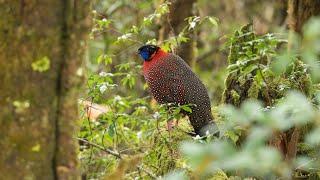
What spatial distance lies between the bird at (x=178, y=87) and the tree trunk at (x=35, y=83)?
9.61 feet

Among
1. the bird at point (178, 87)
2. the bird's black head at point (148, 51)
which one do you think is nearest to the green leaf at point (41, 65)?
the bird at point (178, 87)

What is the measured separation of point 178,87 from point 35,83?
3116 mm

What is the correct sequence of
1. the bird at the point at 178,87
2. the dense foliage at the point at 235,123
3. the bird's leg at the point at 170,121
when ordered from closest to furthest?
the dense foliage at the point at 235,123 → the bird's leg at the point at 170,121 → the bird at the point at 178,87

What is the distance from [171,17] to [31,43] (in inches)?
203

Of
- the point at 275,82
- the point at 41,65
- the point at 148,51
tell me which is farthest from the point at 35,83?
the point at 148,51

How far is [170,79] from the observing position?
5.08 meters

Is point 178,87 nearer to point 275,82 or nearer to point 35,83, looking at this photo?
point 275,82

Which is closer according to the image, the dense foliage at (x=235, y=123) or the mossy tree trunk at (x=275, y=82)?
the dense foliage at (x=235, y=123)

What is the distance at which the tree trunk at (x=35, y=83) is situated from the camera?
6.45 feet

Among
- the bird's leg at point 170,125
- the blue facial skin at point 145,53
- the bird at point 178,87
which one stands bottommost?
the bird's leg at point 170,125

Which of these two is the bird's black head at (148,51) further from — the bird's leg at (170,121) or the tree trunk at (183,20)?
the tree trunk at (183,20)

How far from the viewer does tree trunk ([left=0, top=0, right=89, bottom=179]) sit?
1.96 m

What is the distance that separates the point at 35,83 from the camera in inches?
77.4

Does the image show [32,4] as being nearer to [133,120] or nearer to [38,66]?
[38,66]
